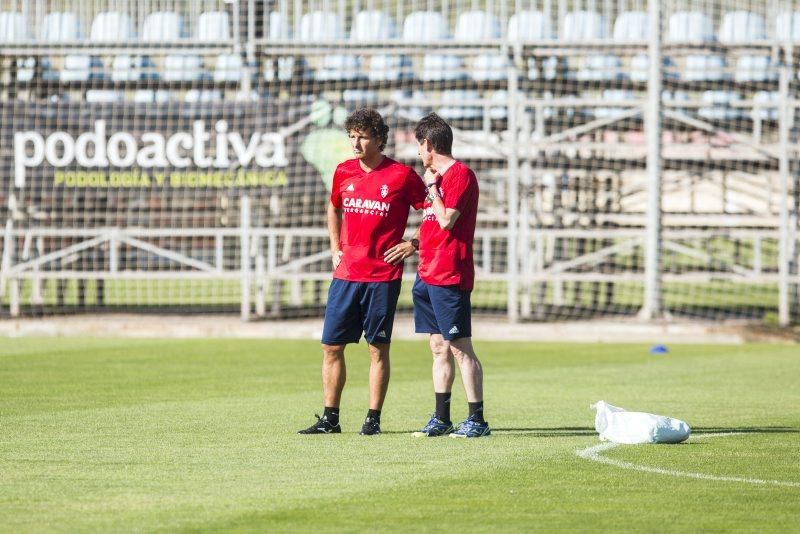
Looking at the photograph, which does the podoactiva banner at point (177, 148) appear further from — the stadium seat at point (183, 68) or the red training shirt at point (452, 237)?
the red training shirt at point (452, 237)

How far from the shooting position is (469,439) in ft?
31.0

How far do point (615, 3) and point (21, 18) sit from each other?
960 cm

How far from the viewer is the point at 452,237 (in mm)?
9445

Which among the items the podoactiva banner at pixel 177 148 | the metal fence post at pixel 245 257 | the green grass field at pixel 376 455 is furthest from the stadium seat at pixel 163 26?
the green grass field at pixel 376 455

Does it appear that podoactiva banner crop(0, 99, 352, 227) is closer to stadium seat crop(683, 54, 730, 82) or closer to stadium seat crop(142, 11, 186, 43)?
stadium seat crop(142, 11, 186, 43)

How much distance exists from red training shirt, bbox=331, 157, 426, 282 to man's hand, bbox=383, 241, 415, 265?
0.06 m

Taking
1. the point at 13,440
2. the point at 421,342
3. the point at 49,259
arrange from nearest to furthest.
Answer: the point at 13,440 → the point at 421,342 → the point at 49,259

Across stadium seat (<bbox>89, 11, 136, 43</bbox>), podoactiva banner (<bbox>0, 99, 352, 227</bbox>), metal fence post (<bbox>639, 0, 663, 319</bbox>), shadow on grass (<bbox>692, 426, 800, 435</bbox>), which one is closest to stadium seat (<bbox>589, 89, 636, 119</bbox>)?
metal fence post (<bbox>639, 0, 663, 319</bbox>)

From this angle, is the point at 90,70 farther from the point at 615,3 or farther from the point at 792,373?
the point at 792,373

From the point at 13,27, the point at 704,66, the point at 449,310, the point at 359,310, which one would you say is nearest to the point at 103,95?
the point at 13,27

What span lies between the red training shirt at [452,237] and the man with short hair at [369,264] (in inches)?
8.6

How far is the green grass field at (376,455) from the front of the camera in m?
6.76

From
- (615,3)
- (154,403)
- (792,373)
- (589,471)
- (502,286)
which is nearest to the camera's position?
(589,471)

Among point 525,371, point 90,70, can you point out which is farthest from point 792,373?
point 90,70
